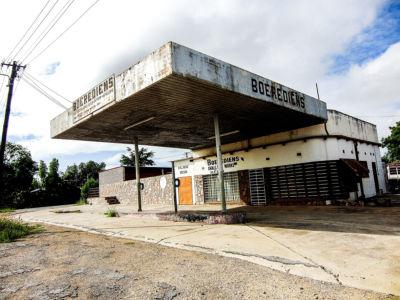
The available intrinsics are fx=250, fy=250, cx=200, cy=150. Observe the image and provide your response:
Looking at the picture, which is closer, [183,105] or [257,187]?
[183,105]

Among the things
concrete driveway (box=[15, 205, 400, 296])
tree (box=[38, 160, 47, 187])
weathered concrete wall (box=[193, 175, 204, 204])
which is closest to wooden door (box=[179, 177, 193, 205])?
weathered concrete wall (box=[193, 175, 204, 204])

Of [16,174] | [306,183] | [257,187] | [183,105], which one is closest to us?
[183,105]

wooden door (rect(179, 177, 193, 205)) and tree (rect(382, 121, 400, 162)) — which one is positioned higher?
tree (rect(382, 121, 400, 162))

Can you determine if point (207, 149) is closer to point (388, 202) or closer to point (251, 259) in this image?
point (388, 202)

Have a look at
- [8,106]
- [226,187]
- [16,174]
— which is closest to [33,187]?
[16,174]

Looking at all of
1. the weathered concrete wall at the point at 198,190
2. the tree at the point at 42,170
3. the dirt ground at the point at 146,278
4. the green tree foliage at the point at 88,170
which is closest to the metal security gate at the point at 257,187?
the weathered concrete wall at the point at 198,190

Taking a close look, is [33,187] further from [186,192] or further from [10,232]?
[10,232]

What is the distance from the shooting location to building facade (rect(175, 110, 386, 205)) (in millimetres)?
12406

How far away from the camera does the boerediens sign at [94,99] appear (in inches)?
344

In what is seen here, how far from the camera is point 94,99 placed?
959cm

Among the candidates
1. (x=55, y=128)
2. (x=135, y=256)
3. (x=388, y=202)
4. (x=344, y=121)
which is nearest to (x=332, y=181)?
(x=388, y=202)

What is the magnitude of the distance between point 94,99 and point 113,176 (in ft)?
72.7

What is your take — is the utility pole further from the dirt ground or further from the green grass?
the dirt ground

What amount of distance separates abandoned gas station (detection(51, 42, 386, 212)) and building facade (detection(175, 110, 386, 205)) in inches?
2.1
